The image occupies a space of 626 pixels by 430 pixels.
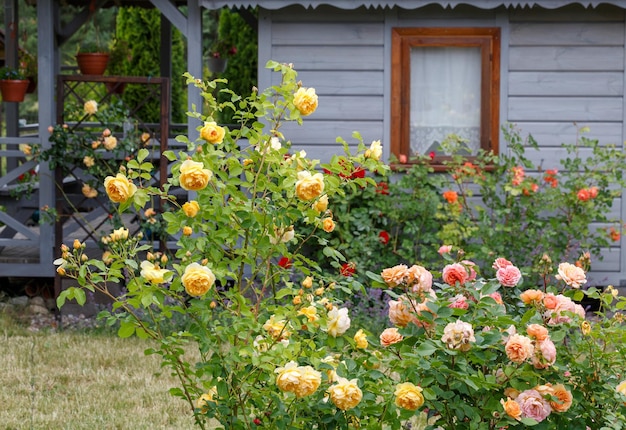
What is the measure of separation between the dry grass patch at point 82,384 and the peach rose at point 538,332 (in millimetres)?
2453

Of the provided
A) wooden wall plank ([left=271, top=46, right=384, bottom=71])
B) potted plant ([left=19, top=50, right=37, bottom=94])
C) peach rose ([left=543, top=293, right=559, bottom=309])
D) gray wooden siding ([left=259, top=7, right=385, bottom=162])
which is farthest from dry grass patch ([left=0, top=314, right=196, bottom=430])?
potted plant ([left=19, top=50, right=37, bottom=94])

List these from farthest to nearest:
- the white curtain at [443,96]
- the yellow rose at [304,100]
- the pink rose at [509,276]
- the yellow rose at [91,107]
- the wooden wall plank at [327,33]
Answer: the white curtain at [443,96] → the wooden wall plank at [327,33] → the yellow rose at [91,107] → the yellow rose at [304,100] → the pink rose at [509,276]

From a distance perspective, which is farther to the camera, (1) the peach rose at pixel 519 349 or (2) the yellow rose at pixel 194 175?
(2) the yellow rose at pixel 194 175

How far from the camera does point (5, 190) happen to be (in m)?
10.8

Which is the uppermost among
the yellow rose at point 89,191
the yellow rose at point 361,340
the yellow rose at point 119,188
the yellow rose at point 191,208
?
the yellow rose at point 119,188

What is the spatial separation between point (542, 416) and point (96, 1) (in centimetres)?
860

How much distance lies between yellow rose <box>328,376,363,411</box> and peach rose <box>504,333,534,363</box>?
21.0 inches

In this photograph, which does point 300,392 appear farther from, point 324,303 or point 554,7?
point 554,7

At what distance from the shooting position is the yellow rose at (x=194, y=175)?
12.8 feet

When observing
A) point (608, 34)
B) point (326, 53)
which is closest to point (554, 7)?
point (608, 34)

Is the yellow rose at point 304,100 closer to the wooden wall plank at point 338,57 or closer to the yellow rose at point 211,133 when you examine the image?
the yellow rose at point 211,133

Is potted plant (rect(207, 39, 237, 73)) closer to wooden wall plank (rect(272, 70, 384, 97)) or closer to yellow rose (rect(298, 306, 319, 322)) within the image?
wooden wall plank (rect(272, 70, 384, 97))

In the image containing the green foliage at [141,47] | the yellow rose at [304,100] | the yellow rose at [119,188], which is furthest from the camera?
the green foliage at [141,47]

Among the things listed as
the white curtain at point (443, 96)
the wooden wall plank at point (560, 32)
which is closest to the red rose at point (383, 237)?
the white curtain at point (443, 96)
